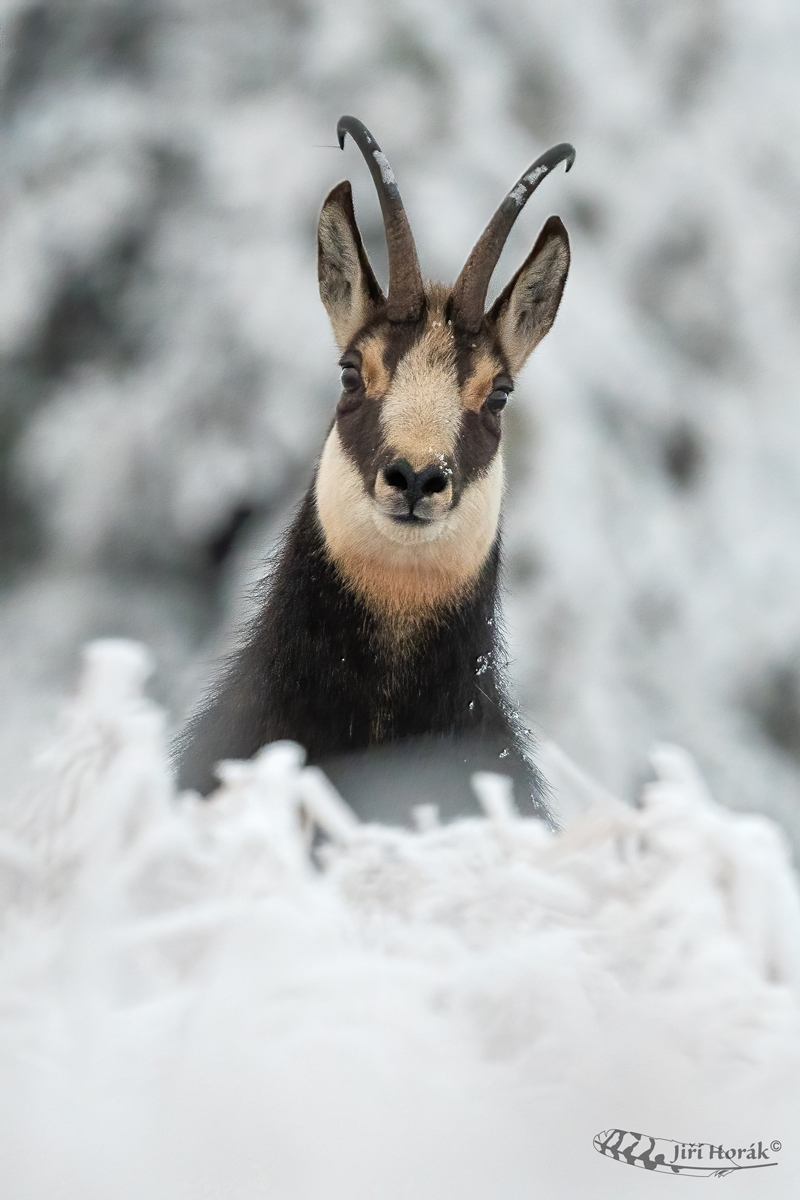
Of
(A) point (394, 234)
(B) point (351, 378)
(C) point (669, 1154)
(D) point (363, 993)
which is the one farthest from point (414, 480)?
(C) point (669, 1154)

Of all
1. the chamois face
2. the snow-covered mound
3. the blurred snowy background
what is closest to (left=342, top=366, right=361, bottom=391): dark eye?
the chamois face

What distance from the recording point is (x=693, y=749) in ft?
5.41

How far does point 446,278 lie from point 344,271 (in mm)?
151

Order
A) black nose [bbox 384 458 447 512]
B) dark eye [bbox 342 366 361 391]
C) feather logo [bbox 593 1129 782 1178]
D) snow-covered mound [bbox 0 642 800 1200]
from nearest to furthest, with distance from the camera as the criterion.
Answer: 1. snow-covered mound [bbox 0 642 800 1200]
2. feather logo [bbox 593 1129 782 1178]
3. black nose [bbox 384 458 447 512]
4. dark eye [bbox 342 366 361 391]

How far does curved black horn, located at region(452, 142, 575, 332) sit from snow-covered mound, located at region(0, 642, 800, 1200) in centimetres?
71

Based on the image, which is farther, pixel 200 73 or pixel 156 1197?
pixel 200 73

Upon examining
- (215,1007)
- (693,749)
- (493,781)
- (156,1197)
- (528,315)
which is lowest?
(156,1197)

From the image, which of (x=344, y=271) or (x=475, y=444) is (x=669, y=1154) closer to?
(x=475, y=444)

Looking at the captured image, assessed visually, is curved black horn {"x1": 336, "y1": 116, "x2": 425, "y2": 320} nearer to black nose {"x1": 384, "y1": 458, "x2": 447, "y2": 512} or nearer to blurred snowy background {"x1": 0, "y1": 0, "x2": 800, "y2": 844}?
blurred snowy background {"x1": 0, "y1": 0, "x2": 800, "y2": 844}

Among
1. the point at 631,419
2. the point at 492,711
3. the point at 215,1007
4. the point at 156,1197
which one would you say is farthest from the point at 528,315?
the point at 156,1197

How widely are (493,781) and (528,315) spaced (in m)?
0.64

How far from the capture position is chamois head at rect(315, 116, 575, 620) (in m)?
1.51

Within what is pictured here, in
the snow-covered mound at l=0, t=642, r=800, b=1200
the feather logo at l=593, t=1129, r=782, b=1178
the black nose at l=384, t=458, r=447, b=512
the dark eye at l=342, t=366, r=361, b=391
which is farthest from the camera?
the dark eye at l=342, t=366, r=361, b=391

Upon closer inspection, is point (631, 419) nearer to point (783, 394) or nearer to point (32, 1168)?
point (783, 394)
